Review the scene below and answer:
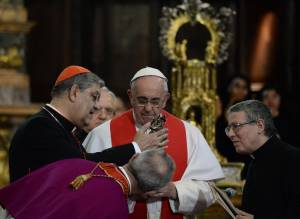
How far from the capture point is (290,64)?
44.0ft

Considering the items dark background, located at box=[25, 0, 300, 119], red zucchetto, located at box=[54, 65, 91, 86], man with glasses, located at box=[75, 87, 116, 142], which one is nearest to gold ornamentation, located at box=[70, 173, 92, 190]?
red zucchetto, located at box=[54, 65, 91, 86]

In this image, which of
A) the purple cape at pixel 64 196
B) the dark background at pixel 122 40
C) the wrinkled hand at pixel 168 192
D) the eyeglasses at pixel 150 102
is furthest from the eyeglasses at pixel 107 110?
the dark background at pixel 122 40

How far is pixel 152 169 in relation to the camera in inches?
165

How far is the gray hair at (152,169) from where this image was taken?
13.8 feet

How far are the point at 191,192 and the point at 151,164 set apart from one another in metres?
1.35

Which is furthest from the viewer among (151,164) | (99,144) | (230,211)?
(99,144)

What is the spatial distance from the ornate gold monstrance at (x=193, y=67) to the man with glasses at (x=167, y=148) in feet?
6.32

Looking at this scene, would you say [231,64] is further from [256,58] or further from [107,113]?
[107,113]

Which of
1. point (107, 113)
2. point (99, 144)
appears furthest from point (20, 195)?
point (107, 113)

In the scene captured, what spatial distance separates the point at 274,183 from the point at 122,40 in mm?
9365

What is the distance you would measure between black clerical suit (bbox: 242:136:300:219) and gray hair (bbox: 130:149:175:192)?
3.56 feet

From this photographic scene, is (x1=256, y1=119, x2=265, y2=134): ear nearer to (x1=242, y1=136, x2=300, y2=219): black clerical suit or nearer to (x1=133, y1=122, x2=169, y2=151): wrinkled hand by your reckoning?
(x1=242, y1=136, x2=300, y2=219): black clerical suit

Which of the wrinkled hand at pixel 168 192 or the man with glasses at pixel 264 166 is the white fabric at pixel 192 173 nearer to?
the wrinkled hand at pixel 168 192

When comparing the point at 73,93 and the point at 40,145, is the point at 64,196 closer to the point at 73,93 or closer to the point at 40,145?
the point at 40,145
